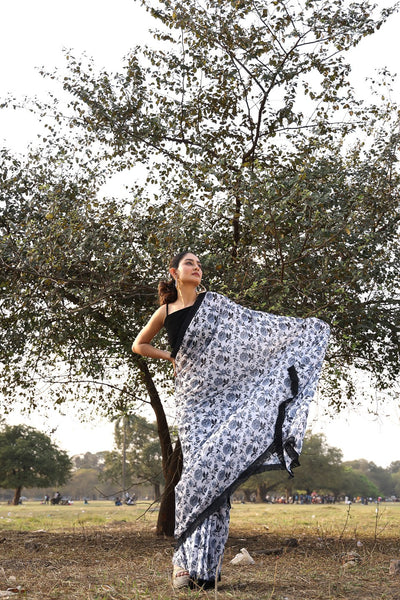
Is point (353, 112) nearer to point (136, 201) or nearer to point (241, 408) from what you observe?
point (136, 201)

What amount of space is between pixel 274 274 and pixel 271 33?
172 inches

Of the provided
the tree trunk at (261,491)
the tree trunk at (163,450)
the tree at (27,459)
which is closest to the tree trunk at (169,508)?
the tree trunk at (163,450)

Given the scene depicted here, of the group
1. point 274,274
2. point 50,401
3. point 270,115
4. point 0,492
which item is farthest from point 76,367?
point 0,492

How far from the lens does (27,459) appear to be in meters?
46.8

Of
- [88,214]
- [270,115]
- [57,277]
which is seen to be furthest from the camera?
[270,115]

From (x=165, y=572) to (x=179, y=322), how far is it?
2618mm

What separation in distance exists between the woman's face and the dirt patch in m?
2.49

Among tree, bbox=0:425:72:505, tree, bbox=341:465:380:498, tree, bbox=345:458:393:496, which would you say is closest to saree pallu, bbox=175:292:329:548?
tree, bbox=0:425:72:505

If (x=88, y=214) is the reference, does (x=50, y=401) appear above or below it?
below

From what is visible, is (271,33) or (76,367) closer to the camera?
(271,33)

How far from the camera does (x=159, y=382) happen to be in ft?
40.3

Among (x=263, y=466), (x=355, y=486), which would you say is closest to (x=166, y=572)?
(x=263, y=466)

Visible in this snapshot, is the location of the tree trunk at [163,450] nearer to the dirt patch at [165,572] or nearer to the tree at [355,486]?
the dirt patch at [165,572]

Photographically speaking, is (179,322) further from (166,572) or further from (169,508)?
(169,508)
